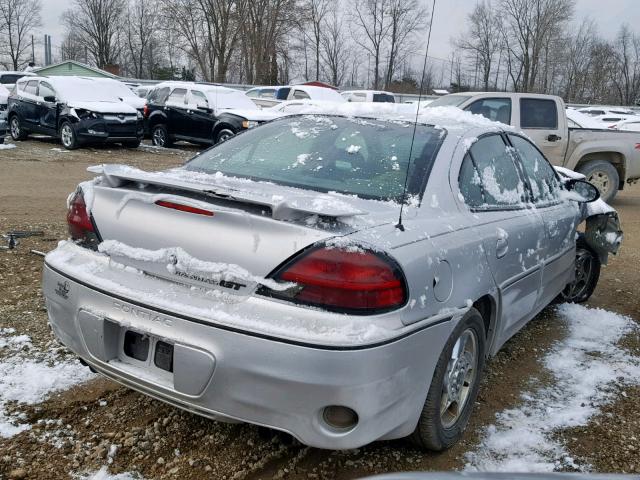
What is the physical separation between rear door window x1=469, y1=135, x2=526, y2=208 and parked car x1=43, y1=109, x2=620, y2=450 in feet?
0.26

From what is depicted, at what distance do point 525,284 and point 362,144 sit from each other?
1272 mm

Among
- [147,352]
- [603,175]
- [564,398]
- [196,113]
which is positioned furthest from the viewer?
[196,113]

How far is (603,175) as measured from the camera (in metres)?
10.9

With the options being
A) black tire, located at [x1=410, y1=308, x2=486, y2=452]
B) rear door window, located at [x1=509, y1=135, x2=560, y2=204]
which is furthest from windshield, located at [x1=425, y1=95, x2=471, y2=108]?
black tire, located at [x1=410, y1=308, x2=486, y2=452]

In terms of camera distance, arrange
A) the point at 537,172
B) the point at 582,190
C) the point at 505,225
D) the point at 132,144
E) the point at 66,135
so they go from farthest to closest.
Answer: the point at 132,144 → the point at 66,135 → the point at 582,190 → the point at 537,172 → the point at 505,225

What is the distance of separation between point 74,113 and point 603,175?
11138 mm

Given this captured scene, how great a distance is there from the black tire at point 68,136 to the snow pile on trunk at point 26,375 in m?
11.4

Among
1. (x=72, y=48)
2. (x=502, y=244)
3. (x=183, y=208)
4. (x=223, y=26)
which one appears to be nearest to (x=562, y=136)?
(x=502, y=244)

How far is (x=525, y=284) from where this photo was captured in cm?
361

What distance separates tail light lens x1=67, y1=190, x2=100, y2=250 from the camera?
9.08 ft

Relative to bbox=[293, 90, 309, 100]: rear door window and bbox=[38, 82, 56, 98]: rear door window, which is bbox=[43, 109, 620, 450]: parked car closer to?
bbox=[38, 82, 56, 98]: rear door window

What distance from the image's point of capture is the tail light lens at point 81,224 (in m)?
2.77

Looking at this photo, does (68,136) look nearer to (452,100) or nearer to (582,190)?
(452,100)

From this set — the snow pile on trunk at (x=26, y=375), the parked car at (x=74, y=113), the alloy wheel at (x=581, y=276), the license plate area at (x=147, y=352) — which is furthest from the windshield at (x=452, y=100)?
the license plate area at (x=147, y=352)
